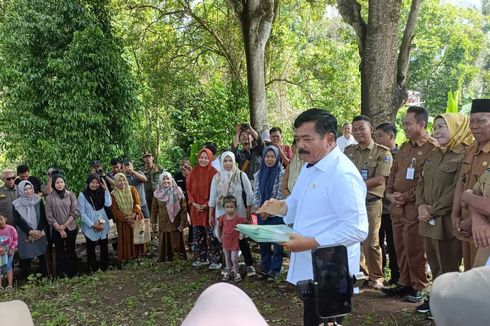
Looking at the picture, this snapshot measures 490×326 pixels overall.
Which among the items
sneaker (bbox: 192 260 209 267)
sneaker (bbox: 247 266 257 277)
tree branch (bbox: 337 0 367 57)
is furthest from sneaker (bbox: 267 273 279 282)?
tree branch (bbox: 337 0 367 57)

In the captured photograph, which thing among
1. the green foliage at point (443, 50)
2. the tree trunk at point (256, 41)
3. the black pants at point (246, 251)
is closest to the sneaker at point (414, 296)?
the black pants at point (246, 251)

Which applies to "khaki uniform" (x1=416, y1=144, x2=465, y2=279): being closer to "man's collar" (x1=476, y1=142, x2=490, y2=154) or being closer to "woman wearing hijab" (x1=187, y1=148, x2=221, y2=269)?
"man's collar" (x1=476, y1=142, x2=490, y2=154)

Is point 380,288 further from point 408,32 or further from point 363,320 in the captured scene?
point 408,32

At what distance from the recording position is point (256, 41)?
35.5ft

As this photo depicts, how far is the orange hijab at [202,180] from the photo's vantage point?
6.44 m

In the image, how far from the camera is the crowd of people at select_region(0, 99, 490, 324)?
3.53 metres

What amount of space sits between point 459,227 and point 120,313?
3.55 m

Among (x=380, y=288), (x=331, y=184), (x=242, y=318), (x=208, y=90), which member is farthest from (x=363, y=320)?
(x=208, y=90)

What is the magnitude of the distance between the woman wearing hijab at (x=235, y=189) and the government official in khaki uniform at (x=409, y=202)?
1.91 m

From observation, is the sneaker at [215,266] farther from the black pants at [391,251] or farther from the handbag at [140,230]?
the black pants at [391,251]

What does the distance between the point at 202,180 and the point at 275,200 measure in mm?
3597

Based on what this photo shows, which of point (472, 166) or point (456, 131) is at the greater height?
point (456, 131)

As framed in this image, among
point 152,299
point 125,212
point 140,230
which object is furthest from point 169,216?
point 152,299

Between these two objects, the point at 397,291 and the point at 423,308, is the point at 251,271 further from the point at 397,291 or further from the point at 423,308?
the point at 423,308
